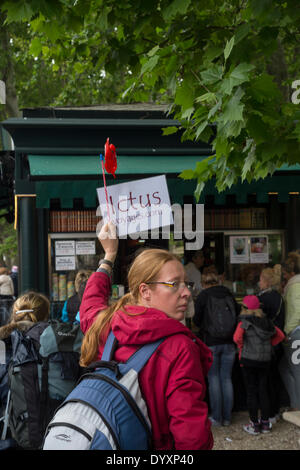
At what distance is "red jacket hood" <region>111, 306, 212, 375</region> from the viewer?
1839 mm

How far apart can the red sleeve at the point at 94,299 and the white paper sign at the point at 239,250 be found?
5.61 meters

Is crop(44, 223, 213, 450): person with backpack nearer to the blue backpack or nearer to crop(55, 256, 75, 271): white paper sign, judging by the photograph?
the blue backpack

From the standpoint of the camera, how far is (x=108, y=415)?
1688mm

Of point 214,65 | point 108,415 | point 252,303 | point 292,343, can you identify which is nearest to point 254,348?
point 252,303

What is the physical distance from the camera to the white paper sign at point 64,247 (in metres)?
7.59

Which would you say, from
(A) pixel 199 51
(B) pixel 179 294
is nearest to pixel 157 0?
(A) pixel 199 51

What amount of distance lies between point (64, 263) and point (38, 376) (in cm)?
374

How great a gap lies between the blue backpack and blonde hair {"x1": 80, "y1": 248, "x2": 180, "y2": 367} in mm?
297

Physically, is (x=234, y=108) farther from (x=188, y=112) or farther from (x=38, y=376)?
(x=38, y=376)

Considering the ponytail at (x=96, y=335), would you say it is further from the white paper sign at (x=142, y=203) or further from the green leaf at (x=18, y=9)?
the white paper sign at (x=142, y=203)

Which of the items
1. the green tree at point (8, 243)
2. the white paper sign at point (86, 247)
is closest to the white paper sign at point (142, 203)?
the white paper sign at point (86, 247)

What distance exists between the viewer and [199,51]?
4.67 meters

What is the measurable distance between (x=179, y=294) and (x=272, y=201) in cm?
632
